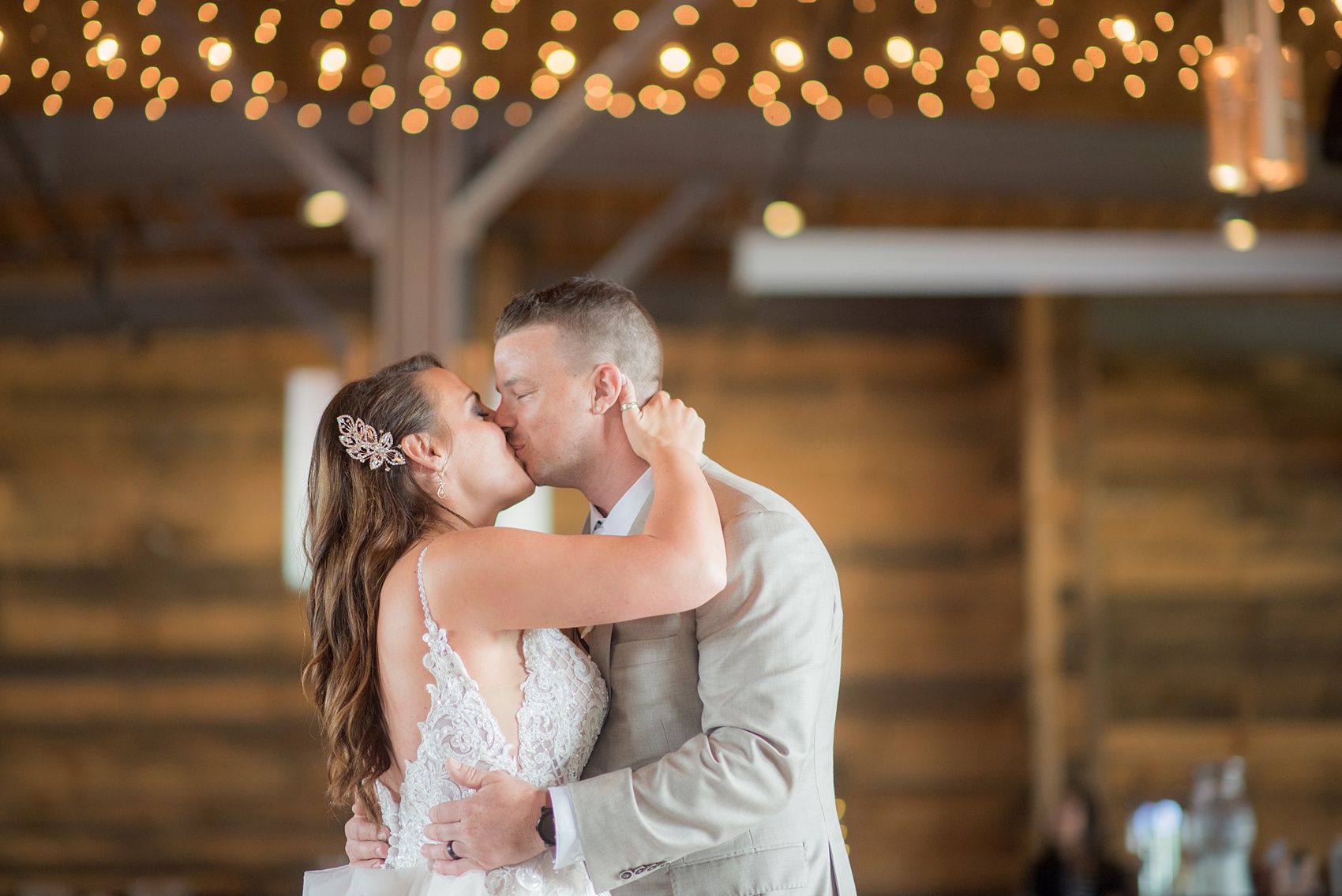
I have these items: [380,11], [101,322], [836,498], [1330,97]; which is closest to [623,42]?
[380,11]

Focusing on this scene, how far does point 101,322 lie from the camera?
8273mm

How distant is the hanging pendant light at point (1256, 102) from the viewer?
3154mm

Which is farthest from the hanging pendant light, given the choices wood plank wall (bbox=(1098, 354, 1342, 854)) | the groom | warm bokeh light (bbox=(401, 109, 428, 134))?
wood plank wall (bbox=(1098, 354, 1342, 854))

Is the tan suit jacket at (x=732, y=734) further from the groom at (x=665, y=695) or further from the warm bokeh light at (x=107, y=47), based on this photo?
the warm bokeh light at (x=107, y=47)

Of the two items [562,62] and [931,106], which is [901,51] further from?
[562,62]

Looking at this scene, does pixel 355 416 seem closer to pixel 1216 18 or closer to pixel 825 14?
pixel 1216 18

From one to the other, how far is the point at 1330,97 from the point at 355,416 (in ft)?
8.50

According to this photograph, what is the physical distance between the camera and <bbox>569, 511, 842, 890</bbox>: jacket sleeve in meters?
1.66

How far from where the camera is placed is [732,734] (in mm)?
1685

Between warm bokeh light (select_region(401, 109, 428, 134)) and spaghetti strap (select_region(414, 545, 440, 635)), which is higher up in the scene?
warm bokeh light (select_region(401, 109, 428, 134))

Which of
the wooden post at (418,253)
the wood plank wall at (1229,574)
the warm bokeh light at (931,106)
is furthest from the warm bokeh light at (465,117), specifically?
the wood plank wall at (1229,574)

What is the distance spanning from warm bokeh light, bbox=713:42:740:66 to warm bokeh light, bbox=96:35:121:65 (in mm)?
2329

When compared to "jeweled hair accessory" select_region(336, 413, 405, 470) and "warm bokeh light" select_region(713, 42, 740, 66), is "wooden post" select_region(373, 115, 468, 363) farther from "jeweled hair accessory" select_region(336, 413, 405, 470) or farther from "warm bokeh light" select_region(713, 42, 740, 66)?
"jeweled hair accessory" select_region(336, 413, 405, 470)

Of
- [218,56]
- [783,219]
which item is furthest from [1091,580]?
[218,56]
